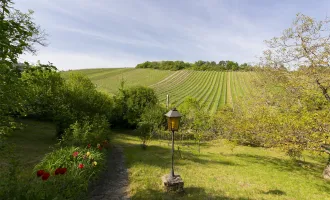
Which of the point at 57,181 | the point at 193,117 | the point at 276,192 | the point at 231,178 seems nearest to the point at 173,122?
the point at 57,181

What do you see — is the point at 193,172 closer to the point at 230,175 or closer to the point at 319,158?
the point at 230,175

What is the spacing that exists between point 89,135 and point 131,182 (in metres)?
3.76

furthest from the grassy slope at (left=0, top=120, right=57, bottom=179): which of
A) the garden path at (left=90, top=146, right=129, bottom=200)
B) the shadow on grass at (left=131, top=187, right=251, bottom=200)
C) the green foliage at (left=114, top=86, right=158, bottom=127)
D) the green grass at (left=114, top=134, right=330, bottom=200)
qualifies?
the green foliage at (left=114, top=86, right=158, bottom=127)

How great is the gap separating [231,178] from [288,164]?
5.90m

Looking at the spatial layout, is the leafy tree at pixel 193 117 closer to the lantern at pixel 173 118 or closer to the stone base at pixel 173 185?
the lantern at pixel 173 118

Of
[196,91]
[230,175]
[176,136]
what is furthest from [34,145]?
[196,91]

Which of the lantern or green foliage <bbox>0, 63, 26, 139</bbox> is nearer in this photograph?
green foliage <bbox>0, 63, 26, 139</bbox>

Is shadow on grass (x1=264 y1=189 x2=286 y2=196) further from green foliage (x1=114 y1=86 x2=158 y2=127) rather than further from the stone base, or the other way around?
green foliage (x1=114 y1=86 x2=158 y2=127)

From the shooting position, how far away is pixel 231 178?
8.83 metres

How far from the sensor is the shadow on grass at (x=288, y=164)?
11013 mm

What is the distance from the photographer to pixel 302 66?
9.17 meters

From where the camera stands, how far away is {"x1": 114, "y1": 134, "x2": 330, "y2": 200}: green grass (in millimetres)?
7016

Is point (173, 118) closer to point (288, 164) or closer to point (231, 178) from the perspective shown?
point (231, 178)

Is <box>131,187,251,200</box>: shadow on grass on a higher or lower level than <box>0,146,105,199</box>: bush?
lower
